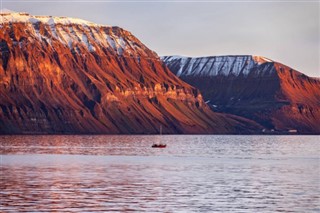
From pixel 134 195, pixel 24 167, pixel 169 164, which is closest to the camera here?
pixel 134 195

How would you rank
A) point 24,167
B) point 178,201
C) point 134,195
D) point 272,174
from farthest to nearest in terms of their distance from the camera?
point 24,167, point 272,174, point 134,195, point 178,201

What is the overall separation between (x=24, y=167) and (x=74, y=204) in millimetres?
48054

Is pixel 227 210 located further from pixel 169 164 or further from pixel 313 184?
pixel 169 164

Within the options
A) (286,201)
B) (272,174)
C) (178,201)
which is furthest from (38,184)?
(272,174)

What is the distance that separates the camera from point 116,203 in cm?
6644

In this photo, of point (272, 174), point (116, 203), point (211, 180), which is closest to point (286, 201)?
point (116, 203)

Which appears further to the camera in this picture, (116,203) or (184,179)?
(184,179)

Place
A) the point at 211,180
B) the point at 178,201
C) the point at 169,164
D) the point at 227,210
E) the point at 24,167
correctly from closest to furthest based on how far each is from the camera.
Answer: the point at 227,210, the point at 178,201, the point at 211,180, the point at 24,167, the point at 169,164

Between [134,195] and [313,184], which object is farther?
[313,184]

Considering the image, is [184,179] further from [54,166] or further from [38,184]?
[54,166]

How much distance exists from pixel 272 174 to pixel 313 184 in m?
16.6

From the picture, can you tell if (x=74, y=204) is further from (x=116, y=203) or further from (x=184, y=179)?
(x=184, y=179)

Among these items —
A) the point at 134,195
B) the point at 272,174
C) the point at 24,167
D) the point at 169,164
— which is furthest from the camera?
the point at 169,164

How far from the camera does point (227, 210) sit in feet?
206
